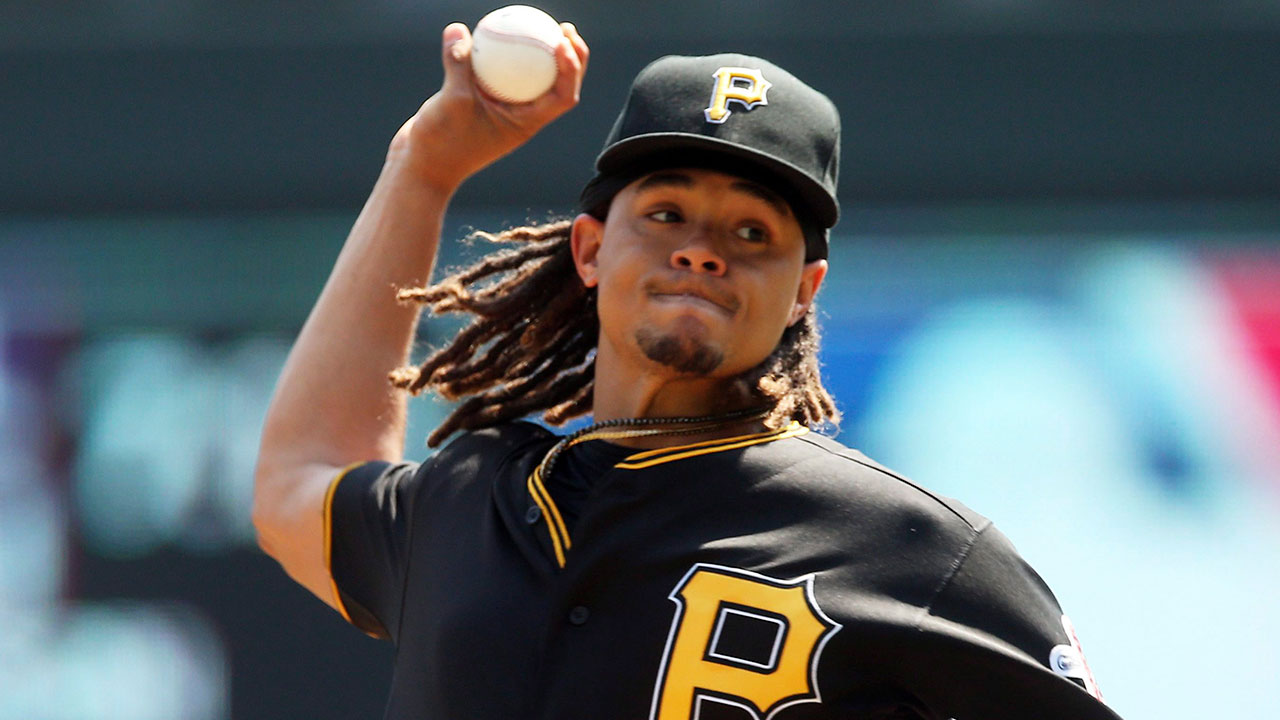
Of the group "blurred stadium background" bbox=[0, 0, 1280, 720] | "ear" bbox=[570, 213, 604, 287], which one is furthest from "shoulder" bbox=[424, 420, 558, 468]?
"blurred stadium background" bbox=[0, 0, 1280, 720]

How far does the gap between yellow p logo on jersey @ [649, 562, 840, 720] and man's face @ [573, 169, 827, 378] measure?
1.05 feet

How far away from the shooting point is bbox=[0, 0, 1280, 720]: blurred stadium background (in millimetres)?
5723

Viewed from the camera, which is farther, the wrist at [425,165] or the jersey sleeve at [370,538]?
the wrist at [425,165]

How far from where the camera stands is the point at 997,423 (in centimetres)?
576

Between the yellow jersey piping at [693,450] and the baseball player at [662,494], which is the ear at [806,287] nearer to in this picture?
the baseball player at [662,494]

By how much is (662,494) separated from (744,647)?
0.23 meters

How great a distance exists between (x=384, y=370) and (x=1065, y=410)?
380cm

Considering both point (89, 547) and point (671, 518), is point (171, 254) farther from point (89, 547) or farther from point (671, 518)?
point (671, 518)

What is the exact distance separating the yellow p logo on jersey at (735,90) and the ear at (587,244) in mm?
271

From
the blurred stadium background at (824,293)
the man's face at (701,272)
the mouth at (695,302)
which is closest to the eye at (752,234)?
A: the man's face at (701,272)

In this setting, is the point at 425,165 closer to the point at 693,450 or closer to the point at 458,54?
the point at 458,54

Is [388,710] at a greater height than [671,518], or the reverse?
[671,518]

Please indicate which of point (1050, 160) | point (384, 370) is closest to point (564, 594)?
point (384, 370)

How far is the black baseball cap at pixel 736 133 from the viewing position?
2027mm
